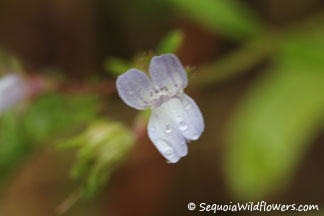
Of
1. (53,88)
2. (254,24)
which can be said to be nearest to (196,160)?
(254,24)

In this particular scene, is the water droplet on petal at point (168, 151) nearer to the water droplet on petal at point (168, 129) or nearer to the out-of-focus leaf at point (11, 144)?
the water droplet on petal at point (168, 129)

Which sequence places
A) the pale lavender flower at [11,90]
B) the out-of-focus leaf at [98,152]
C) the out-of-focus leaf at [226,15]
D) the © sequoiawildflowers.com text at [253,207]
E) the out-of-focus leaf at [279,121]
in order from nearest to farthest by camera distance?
the out-of-focus leaf at [98,152] → the pale lavender flower at [11,90] → the out-of-focus leaf at [279,121] → the © sequoiawildflowers.com text at [253,207] → the out-of-focus leaf at [226,15]

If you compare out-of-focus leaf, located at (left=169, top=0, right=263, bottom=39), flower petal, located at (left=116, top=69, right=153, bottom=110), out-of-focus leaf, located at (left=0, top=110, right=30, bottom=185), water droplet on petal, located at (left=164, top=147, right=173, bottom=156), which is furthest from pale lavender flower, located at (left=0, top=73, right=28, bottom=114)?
out-of-focus leaf, located at (left=169, top=0, right=263, bottom=39)

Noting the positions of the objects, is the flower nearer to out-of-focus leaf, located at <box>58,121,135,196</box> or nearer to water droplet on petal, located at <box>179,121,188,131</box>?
water droplet on petal, located at <box>179,121,188,131</box>

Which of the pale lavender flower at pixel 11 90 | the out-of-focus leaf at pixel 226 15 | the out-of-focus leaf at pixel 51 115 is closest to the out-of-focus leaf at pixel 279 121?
the out-of-focus leaf at pixel 226 15

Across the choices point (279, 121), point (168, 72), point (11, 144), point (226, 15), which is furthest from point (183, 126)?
point (226, 15)

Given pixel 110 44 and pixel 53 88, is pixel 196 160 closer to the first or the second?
pixel 110 44

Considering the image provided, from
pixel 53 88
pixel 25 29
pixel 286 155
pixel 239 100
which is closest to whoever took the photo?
pixel 53 88

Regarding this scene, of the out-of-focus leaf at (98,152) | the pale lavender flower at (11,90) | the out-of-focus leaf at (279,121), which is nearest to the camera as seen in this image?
the out-of-focus leaf at (98,152)
